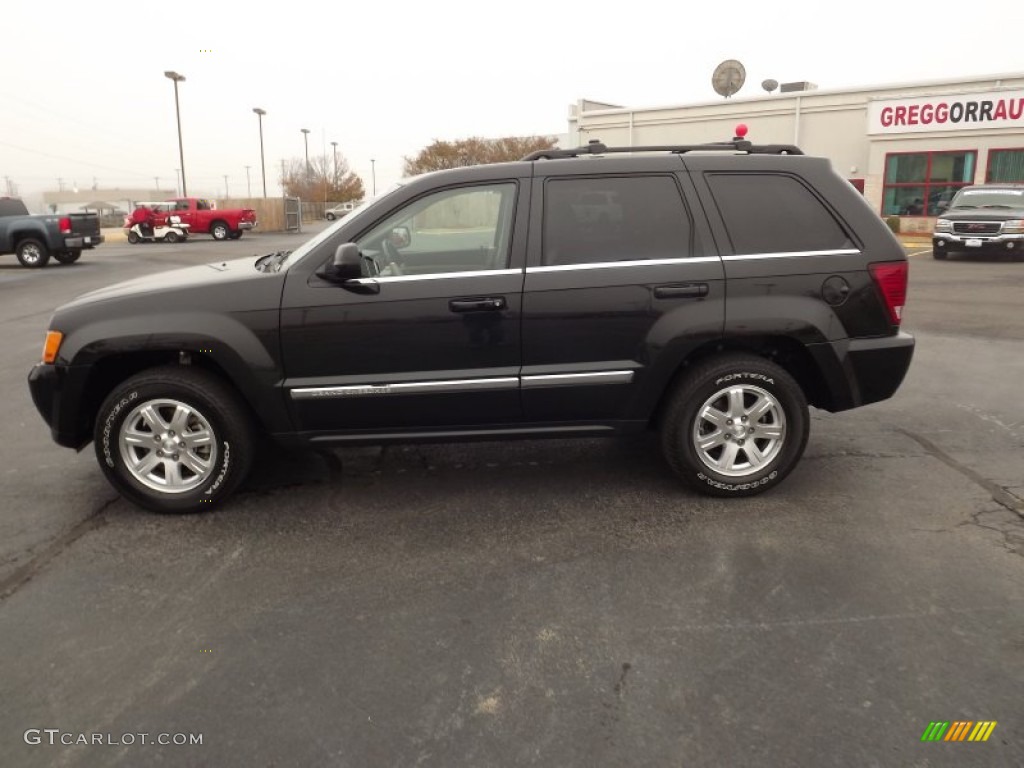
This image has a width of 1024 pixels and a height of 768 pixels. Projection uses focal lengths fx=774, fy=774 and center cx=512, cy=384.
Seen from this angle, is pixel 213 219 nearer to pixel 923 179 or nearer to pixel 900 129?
pixel 900 129

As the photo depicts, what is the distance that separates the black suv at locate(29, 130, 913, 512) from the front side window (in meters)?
0.01

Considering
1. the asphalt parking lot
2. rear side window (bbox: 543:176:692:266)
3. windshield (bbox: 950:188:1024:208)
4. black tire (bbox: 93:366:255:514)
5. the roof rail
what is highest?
windshield (bbox: 950:188:1024:208)

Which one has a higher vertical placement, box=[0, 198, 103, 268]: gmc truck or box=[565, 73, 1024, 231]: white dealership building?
box=[565, 73, 1024, 231]: white dealership building

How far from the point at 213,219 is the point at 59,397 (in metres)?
32.0

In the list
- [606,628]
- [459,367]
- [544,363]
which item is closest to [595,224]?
[544,363]

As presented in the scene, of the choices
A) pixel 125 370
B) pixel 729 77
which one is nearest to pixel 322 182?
pixel 729 77

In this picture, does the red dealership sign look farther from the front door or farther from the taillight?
the front door

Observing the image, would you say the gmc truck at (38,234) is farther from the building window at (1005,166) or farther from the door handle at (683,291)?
the building window at (1005,166)

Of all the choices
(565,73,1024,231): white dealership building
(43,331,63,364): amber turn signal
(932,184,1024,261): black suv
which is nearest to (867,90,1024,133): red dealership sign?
(565,73,1024,231): white dealership building

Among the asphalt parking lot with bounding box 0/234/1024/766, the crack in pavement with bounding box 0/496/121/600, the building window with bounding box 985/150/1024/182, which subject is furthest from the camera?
the building window with bounding box 985/150/1024/182

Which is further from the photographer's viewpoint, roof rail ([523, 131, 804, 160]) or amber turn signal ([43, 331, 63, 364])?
roof rail ([523, 131, 804, 160])

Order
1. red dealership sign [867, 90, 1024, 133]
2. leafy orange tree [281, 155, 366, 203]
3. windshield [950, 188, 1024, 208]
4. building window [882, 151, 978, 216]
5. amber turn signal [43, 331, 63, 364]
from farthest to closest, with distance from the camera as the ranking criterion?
leafy orange tree [281, 155, 366, 203] → building window [882, 151, 978, 216] → red dealership sign [867, 90, 1024, 133] → windshield [950, 188, 1024, 208] → amber turn signal [43, 331, 63, 364]

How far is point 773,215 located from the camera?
4195mm

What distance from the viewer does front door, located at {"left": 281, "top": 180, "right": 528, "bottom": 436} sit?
3.97 metres
